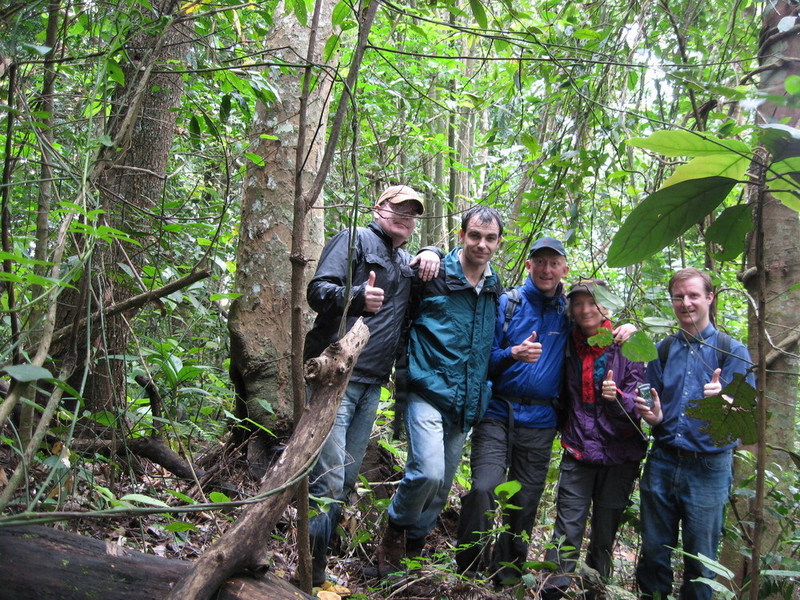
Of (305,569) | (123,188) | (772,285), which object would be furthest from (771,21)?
(123,188)

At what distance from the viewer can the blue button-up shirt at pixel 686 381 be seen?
140 inches

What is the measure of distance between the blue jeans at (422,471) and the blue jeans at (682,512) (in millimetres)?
1153

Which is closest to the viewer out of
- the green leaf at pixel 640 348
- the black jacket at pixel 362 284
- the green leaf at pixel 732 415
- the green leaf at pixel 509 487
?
the green leaf at pixel 640 348

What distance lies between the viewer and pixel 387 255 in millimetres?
3783

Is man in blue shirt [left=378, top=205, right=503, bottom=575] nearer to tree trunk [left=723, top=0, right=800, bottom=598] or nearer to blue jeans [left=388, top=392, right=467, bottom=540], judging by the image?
blue jeans [left=388, top=392, right=467, bottom=540]

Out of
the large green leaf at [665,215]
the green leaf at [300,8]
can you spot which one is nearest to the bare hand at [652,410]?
the large green leaf at [665,215]

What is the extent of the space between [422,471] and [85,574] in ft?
6.42

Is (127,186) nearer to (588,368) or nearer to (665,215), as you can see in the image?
(588,368)

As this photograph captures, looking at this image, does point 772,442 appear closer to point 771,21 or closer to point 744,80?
point 744,80

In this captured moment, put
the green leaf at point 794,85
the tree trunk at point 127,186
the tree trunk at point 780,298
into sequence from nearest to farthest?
the green leaf at point 794,85
the tree trunk at point 127,186
the tree trunk at point 780,298

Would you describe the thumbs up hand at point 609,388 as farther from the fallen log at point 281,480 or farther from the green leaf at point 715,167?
the green leaf at point 715,167

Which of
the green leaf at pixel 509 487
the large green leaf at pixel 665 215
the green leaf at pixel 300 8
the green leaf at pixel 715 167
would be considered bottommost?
the green leaf at pixel 509 487

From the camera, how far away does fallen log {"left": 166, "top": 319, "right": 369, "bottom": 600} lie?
70.5 inches

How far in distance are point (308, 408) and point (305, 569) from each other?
618mm
